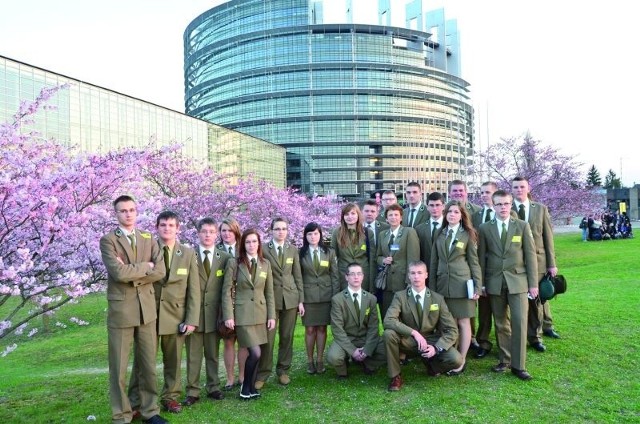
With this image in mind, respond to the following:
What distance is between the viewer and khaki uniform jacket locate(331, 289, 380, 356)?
20.8 ft

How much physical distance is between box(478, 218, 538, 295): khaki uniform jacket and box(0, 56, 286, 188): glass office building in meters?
16.9

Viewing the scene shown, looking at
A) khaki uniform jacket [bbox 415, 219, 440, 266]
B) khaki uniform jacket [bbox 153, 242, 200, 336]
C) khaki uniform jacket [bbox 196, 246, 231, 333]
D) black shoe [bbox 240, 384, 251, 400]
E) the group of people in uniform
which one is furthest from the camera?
khaki uniform jacket [bbox 415, 219, 440, 266]

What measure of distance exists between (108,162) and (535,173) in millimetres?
26247

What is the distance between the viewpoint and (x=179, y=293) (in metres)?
5.52

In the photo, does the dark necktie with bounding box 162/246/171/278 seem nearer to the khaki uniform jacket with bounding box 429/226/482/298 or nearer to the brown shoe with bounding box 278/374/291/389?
the brown shoe with bounding box 278/374/291/389

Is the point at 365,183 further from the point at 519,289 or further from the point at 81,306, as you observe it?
the point at 519,289

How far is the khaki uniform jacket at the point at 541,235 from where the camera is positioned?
7176 millimetres

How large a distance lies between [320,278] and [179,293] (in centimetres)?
197

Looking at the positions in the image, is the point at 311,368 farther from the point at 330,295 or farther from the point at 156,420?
the point at 156,420

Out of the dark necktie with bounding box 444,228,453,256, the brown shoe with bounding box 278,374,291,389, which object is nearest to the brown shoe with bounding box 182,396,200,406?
the brown shoe with bounding box 278,374,291,389

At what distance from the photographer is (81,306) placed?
17.6m

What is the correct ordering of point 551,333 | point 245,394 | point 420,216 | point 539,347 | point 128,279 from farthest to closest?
1. point 551,333
2. point 420,216
3. point 539,347
4. point 245,394
5. point 128,279

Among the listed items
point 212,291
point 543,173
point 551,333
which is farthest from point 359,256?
point 543,173

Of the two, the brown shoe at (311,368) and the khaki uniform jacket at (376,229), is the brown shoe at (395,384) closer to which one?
the brown shoe at (311,368)
